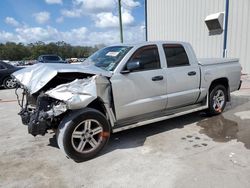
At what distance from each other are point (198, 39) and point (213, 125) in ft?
41.0

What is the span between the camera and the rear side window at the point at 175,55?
5320mm

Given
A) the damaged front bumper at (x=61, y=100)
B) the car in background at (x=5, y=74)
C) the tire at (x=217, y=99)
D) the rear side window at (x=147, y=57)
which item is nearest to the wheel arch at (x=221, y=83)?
the tire at (x=217, y=99)

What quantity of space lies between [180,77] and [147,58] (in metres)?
0.88

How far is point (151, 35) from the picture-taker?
21516 mm

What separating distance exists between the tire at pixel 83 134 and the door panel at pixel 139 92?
0.43 meters

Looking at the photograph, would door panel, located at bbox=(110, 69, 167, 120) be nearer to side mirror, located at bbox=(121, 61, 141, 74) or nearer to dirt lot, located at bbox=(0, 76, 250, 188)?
side mirror, located at bbox=(121, 61, 141, 74)

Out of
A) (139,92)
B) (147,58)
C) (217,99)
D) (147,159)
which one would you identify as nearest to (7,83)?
(147,58)

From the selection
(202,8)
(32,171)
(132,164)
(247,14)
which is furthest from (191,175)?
(202,8)

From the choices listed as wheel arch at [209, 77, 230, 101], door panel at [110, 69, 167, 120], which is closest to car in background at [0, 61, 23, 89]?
door panel at [110, 69, 167, 120]

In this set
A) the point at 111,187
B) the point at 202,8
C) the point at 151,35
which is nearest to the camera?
the point at 111,187

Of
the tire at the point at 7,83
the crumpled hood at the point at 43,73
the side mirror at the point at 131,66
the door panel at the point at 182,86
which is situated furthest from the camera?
the tire at the point at 7,83

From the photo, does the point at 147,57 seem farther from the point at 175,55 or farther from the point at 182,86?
the point at 182,86

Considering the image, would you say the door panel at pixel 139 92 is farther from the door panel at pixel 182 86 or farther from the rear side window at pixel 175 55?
the rear side window at pixel 175 55

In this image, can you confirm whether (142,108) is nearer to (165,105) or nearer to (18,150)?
(165,105)
